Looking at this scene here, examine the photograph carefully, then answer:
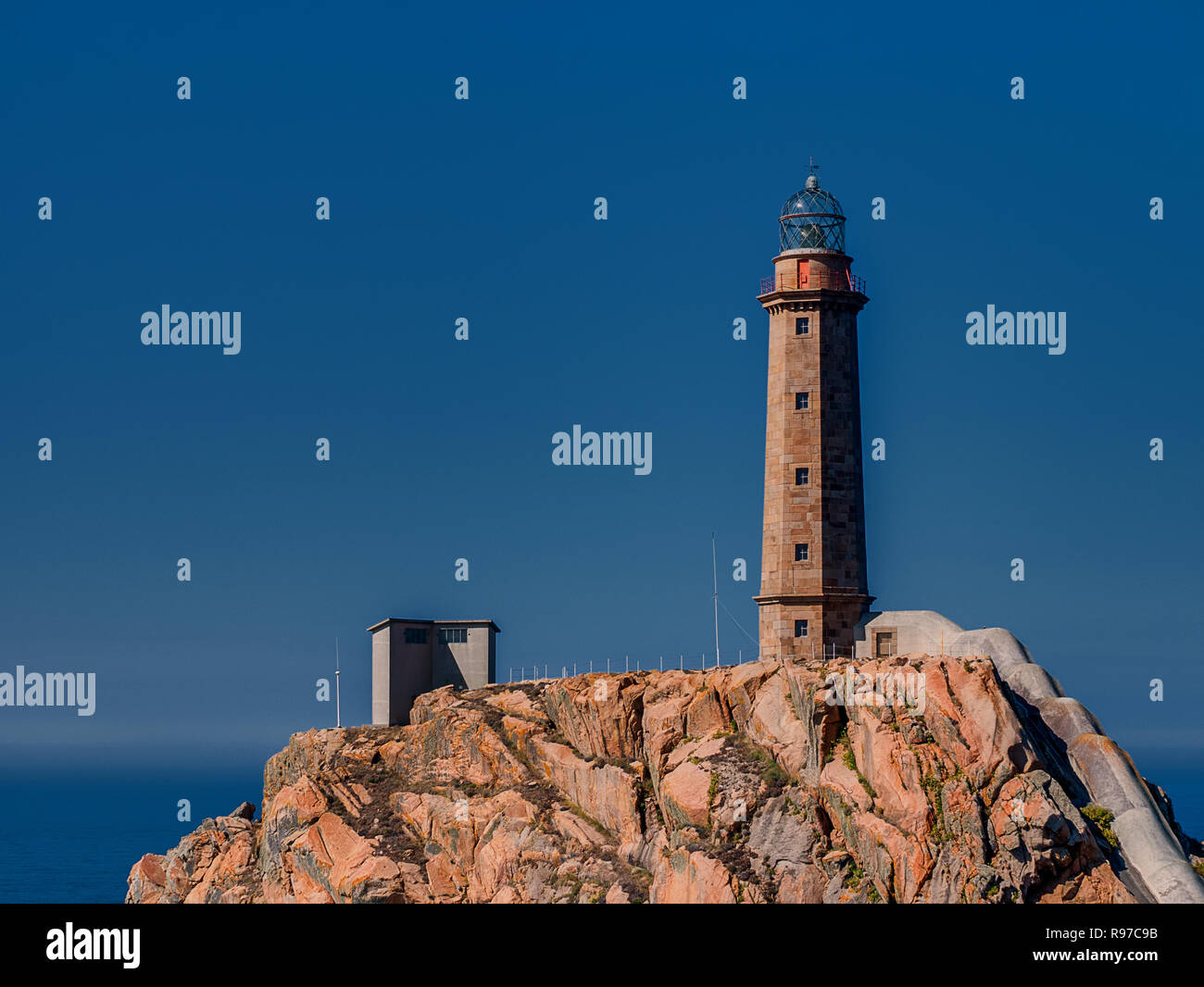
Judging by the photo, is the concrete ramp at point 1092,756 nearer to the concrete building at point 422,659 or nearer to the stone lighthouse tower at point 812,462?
the stone lighthouse tower at point 812,462

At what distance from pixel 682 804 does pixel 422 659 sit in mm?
21883

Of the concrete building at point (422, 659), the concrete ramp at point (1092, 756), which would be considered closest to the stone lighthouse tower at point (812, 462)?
the concrete ramp at point (1092, 756)

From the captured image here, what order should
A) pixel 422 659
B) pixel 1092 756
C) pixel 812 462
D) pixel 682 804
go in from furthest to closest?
pixel 422 659 → pixel 812 462 → pixel 682 804 → pixel 1092 756

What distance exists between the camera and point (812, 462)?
294 feet

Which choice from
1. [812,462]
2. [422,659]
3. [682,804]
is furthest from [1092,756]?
[422,659]

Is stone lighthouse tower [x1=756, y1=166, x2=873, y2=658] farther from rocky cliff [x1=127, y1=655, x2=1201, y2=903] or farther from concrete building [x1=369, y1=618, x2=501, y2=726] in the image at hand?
concrete building [x1=369, y1=618, x2=501, y2=726]

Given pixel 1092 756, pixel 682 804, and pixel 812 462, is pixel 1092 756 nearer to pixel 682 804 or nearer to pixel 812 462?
pixel 682 804

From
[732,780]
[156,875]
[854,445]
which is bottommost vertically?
[156,875]
